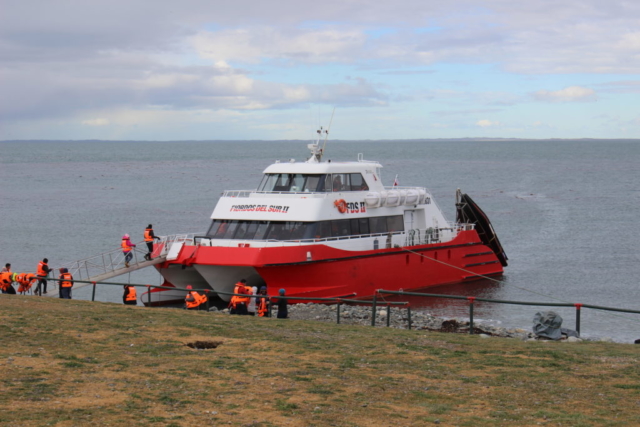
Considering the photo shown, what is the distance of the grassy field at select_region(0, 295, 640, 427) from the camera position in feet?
29.9

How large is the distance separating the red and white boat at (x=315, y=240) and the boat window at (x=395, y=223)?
36mm

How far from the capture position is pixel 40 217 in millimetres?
59000

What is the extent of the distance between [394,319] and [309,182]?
6492mm

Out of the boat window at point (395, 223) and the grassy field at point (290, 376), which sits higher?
the boat window at point (395, 223)

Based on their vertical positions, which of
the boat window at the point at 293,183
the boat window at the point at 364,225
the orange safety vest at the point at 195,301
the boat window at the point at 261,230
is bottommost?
the orange safety vest at the point at 195,301

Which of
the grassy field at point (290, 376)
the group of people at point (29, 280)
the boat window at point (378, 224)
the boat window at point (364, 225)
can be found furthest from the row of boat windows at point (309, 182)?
the grassy field at point (290, 376)

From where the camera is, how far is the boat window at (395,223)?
29.2 m

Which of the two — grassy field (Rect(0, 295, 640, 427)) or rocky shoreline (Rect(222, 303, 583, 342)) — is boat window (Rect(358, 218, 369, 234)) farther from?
grassy field (Rect(0, 295, 640, 427))

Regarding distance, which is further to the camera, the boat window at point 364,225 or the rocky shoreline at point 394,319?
the boat window at point 364,225

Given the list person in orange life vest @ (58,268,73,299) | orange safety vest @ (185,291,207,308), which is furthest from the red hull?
person in orange life vest @ (58,268,73,299)

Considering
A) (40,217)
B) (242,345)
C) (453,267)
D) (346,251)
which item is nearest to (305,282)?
(346,251)

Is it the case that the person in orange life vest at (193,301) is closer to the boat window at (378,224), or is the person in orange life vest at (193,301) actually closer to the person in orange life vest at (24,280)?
the person in orange life vest at (24,280)

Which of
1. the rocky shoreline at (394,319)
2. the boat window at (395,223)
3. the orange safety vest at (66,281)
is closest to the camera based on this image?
the orange safety vest at (66,281)

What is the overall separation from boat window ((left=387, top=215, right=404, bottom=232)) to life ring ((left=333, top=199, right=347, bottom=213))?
275 centimetres
